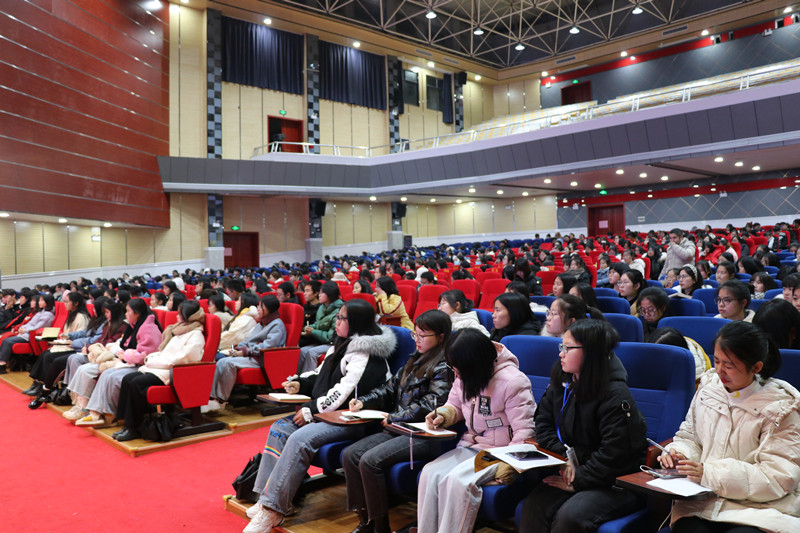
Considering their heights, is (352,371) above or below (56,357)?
above

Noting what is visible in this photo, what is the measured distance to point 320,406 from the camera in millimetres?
3342

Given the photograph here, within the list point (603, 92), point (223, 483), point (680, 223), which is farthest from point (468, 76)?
point (223, 483)

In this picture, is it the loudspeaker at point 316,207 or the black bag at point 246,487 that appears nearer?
the black bag at point 246,487

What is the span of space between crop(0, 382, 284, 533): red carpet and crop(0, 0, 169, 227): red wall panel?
942 cm

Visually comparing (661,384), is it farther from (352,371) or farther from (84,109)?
(84,109)

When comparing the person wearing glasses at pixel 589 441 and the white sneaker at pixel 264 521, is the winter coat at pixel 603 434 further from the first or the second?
the white sneaker at pixel 264 521

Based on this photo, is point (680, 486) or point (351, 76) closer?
point (680, 486)

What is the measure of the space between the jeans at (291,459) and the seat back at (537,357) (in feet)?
3.31

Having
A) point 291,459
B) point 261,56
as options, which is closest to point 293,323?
point 291,459

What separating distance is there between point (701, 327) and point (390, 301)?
3.83 meters

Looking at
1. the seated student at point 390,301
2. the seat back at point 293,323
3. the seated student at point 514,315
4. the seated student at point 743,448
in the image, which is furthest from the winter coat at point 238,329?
the seated student at point 743,448

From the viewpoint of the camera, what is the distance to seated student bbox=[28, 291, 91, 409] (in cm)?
633

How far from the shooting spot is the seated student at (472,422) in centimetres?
240

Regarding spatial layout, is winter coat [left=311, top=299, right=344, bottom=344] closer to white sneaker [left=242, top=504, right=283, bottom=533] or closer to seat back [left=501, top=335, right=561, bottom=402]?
white sneaker [left=242, top=504, right=283, bottom=533]
